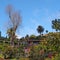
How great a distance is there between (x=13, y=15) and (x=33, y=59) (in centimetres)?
3705

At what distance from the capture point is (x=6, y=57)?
1430 inches

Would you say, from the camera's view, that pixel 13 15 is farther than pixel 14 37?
Yes

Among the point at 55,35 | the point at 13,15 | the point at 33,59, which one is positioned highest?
the point at 13,15

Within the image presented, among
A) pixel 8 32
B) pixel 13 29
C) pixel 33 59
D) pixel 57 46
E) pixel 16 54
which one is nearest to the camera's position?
pixel 57 46

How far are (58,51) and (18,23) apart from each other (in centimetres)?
4203

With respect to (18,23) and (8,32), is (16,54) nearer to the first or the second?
(8,32)

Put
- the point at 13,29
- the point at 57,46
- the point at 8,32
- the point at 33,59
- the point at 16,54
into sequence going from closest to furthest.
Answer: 1. the point at 57,46
2. the point at 33,59
3. the point at 16,54
4. the point at 8,32
5. the point at 13,29

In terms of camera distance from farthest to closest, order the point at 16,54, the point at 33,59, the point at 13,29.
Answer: the point at 13,29, the point at 16,54, the point at 33,59

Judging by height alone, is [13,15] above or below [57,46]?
above

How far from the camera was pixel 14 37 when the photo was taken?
55.2 meters

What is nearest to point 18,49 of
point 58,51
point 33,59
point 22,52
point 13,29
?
point 22,52

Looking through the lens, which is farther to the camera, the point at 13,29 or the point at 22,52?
the point at 13,29

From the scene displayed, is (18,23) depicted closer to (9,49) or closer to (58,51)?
(9,49)

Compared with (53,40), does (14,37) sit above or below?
above
